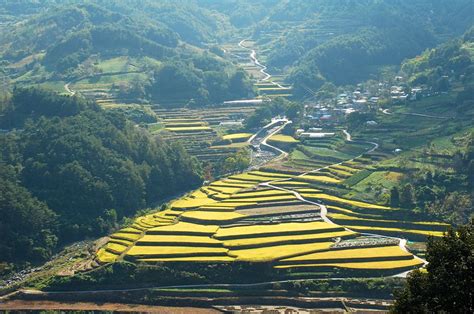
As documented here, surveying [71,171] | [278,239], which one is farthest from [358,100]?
[278,239]

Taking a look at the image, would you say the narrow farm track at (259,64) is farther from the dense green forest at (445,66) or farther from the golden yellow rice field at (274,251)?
the golden yellow rice field at (274,251)

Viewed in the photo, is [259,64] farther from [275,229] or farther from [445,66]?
[275,229]

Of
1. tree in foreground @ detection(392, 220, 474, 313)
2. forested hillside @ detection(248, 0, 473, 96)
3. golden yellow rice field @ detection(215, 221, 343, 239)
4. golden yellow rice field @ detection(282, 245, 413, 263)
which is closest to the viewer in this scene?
tree in foreground @ detection(392, 220, 474, 313)

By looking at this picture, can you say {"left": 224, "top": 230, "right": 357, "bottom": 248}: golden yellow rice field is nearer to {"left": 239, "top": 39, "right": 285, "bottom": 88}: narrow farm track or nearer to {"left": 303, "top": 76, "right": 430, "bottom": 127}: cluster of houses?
{"left": 303, "top": 76, "right": 430, "bottom": 127}: cluster of houses

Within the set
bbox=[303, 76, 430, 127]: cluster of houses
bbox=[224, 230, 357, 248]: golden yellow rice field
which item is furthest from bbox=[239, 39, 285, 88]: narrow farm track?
bbox=[224, 230, 357, 248]: golden yellow rice field

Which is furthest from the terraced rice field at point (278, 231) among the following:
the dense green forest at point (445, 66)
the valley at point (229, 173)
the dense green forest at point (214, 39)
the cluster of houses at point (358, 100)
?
the dense green forest at point (214, 39)

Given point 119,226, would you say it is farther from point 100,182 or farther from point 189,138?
point 189,138
